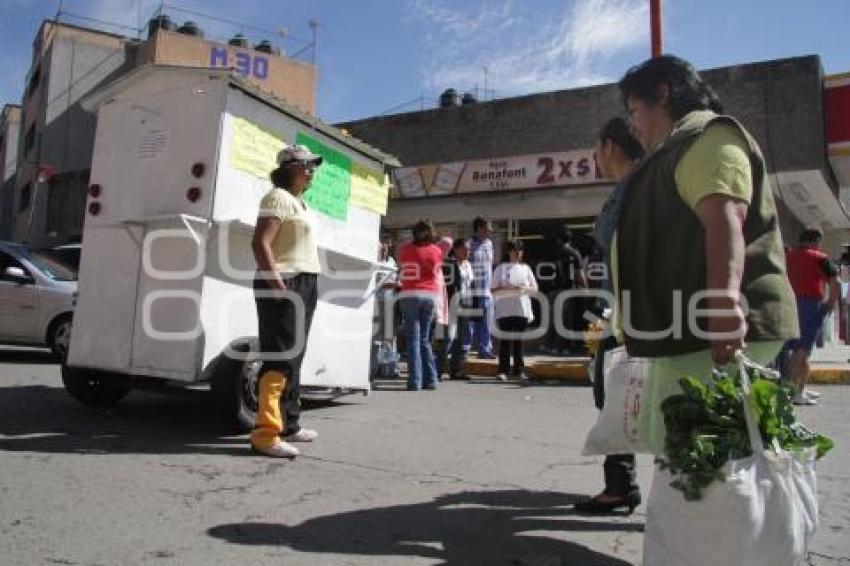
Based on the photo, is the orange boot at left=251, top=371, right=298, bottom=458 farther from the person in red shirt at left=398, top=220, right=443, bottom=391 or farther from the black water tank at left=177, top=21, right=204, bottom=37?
the black water tank at left=177, top=21, right=204, bottom=37

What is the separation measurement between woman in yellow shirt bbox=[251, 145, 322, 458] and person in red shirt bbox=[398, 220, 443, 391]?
371 centimetres

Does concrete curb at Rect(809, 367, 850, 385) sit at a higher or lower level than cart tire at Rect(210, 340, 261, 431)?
higher

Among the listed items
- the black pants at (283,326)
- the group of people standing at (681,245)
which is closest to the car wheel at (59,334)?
the black pants at (283,326)

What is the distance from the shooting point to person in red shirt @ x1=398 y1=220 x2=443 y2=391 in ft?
28.4

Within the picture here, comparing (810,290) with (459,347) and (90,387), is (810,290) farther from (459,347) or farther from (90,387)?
(90,387)

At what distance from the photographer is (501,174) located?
56.2 ft

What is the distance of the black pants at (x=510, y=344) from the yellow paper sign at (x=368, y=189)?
10.6ft

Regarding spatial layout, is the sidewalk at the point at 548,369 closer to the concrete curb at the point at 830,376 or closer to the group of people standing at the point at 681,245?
the concrete curb at the point at 830,376

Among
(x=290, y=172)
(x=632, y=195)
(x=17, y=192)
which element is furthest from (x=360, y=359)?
(x=17, y=192)

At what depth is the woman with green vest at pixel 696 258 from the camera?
97.3 inches

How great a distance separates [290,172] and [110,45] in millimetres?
38551

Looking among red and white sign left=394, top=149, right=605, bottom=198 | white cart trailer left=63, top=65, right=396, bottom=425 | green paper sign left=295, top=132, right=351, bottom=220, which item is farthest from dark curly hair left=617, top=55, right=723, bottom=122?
red and white sign left=394, top=149, right=605, bottom=198

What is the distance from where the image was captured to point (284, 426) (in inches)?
201

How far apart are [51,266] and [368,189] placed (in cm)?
581
